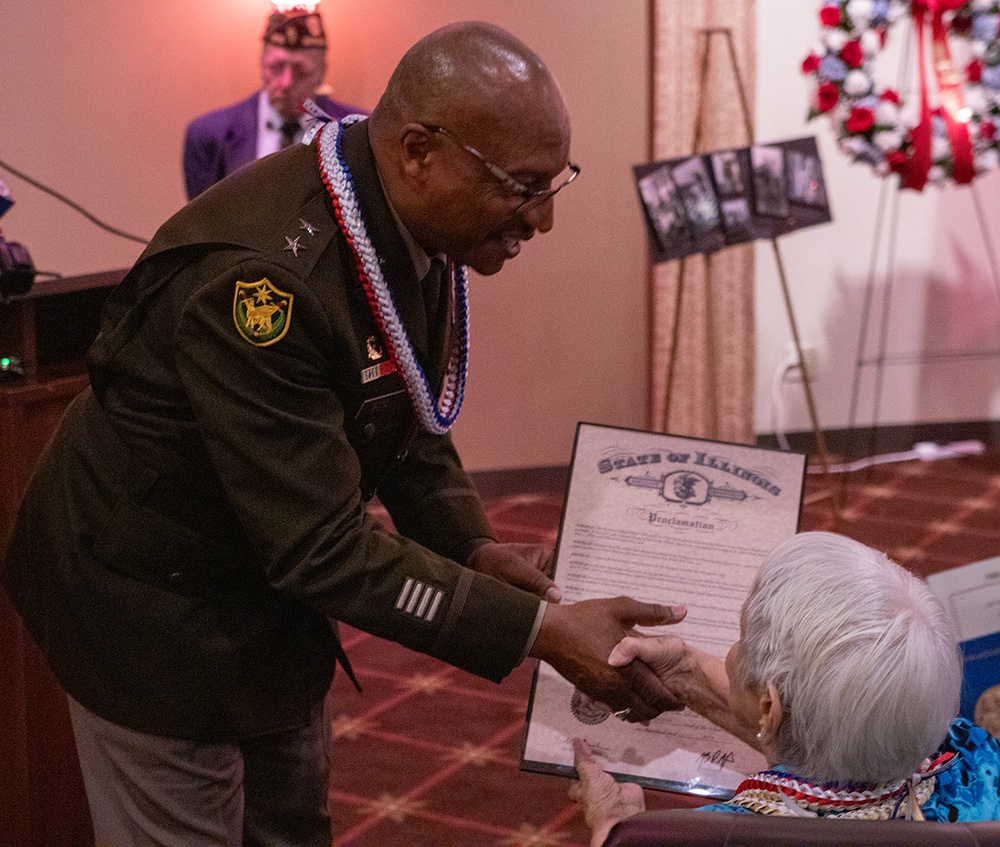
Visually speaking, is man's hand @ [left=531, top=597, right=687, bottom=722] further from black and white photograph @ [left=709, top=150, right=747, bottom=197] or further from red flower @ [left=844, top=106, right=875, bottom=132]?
red flower @ [left=844, top=106, right=875, bottom=132]

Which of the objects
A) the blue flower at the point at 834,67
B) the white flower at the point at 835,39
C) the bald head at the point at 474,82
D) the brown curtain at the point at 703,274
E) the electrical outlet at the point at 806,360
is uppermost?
the bald head at the point at 474,82

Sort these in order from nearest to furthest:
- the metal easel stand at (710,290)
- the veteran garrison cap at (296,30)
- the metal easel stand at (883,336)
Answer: the veteran garrison cap at (296,30), the metal easel stand at (710,290), the metal easel stand at (883,336)

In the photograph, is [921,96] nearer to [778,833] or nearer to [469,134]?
[469,134]

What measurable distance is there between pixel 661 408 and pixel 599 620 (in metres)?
3.91

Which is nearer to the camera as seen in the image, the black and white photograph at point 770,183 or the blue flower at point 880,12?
the black and white photograph at point 770,183

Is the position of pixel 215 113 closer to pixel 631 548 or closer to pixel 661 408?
pixel 661 408

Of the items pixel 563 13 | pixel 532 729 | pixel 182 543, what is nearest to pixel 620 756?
pixel 532 729

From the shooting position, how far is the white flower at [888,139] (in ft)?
15.7

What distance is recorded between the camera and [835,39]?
4.73m

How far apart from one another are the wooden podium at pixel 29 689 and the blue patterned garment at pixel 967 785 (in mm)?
1436

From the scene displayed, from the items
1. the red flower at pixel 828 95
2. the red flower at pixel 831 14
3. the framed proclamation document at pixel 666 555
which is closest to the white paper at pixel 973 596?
the framed proclamation document at pixel 666 555

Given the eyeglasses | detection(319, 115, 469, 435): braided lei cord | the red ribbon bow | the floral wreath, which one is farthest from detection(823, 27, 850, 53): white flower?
the eyeglasses

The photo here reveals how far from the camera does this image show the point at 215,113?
4836mm

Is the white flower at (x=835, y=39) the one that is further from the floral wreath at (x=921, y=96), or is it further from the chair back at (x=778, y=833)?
the chair back at (x=778, y=833)
